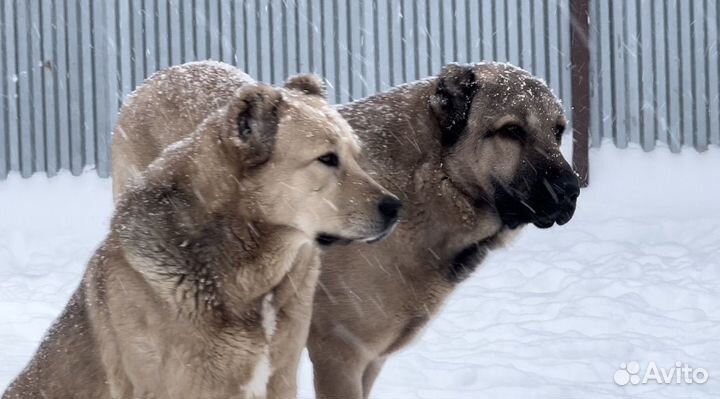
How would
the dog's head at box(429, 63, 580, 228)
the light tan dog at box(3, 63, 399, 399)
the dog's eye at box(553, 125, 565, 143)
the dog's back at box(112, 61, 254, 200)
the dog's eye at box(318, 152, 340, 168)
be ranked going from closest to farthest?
the light tan dog at box(3, 63, 399, 399) < the dog's eye at box(318, 152, 340, 168) < the dog's head at box(429, 63, 580, 228) < the dog's eye at box(553, 125, 565, 143) < the dog's back at box(112, 61, 254, 200)

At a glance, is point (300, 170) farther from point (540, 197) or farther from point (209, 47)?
point (209, 47)

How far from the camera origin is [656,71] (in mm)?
11391

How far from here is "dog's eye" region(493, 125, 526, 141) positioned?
520 cm

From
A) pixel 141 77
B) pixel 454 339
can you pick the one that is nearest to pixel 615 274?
pixel 454 339

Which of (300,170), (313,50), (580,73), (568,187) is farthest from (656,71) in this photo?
(300,170)

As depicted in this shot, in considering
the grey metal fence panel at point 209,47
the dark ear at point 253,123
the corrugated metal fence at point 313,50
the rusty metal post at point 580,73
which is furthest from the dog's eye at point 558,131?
the grey metal fence panel at point 209,47

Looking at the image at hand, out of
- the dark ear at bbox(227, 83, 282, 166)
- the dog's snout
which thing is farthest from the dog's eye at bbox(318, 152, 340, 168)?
the dog's snout

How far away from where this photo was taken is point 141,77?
38.8ft

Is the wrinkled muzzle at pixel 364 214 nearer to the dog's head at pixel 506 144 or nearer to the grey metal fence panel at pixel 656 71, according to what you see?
the dog's head at pixel 506 144

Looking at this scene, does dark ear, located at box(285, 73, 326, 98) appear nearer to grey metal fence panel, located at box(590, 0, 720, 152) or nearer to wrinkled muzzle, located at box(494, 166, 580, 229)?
wrinkled muzzle, located at box(494, 166, 580, 229)

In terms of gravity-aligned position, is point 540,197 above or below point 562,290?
above

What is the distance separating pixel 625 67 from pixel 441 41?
73.1 inches

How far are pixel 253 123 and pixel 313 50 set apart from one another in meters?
7.77

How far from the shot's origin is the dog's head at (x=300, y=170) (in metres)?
4.04
